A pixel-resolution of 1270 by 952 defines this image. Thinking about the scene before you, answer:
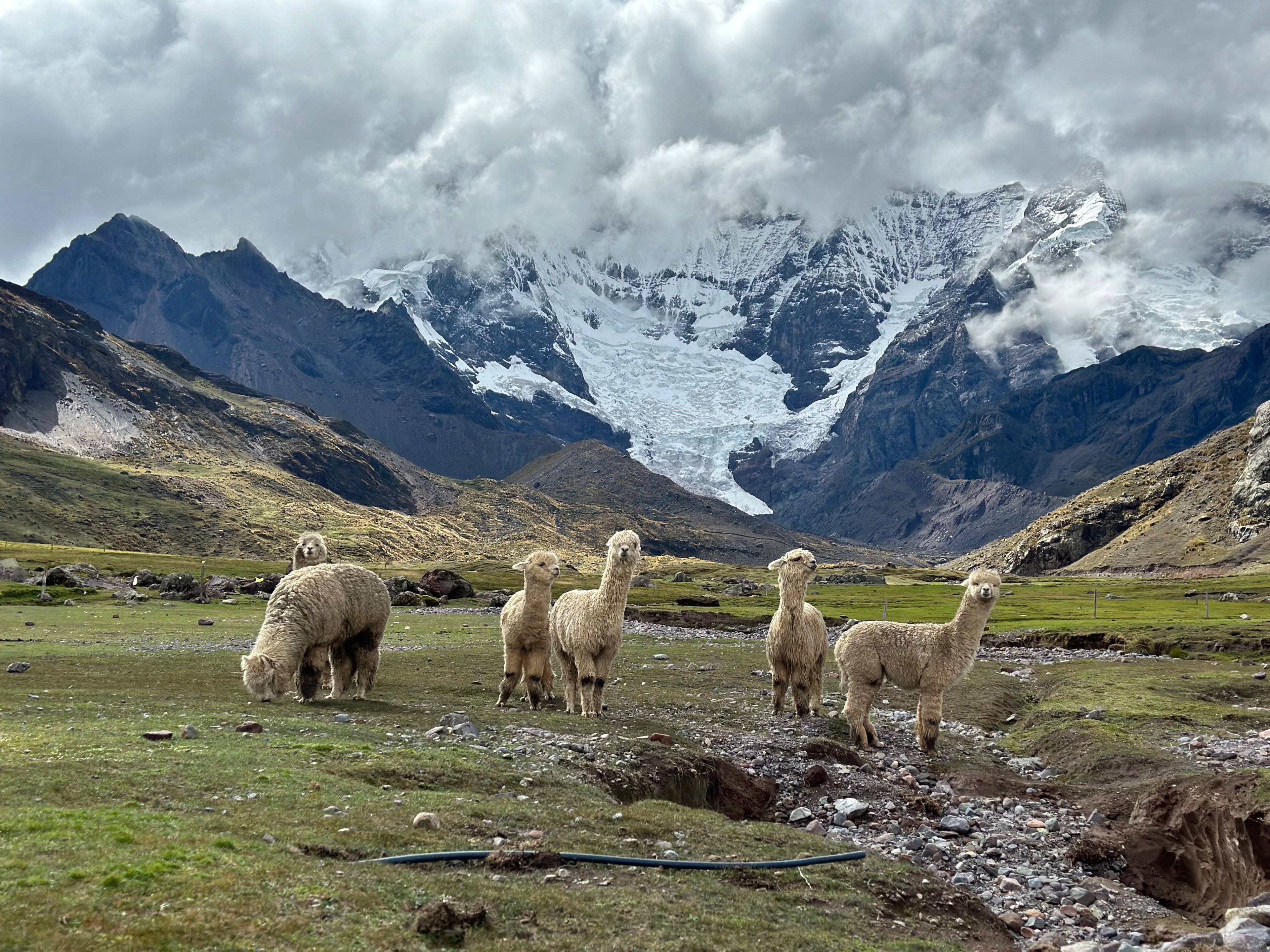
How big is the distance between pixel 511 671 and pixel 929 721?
35.1ft

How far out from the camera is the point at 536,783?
583 inches

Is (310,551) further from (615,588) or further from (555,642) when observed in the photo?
(615,588)

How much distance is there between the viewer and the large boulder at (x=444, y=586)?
82.8 metres

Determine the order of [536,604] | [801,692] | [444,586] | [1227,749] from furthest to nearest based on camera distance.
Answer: [444,586] → [801,692] → [536,604] → [1227,749]

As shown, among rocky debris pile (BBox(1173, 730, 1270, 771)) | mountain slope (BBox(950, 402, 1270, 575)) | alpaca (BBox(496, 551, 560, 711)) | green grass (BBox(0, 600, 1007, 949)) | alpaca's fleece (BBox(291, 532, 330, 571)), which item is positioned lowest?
rocky debris pile (BBox(1173, 730, 1270, 771))

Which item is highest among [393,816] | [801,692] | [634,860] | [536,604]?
[536,604]

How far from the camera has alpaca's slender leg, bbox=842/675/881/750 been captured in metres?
22.5

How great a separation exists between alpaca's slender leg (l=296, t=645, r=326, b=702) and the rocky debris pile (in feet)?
67.4

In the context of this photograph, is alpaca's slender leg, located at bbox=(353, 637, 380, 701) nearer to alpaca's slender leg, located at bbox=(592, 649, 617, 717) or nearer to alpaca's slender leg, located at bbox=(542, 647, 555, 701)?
alpaca's slender leg, located at bbox=(542, 647, 555, 701)

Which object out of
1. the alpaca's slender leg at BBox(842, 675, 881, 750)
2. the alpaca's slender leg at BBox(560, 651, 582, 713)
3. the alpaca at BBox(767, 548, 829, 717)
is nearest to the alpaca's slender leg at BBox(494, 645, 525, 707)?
the alpaca's slender leg at BBox(560, 651, 582, 713)

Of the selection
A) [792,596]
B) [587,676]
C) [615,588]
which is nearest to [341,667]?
[587,676]

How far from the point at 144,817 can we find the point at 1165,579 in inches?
5316

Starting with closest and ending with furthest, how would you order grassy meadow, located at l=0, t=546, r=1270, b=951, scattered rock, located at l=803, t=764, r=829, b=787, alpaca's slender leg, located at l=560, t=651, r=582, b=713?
grassy meadow, located at l=0, t=546, r=1270, b=951 → scattered rock, located at l=803, t=764, r=829, b=787 → alpaca's slender leg, located at l=560, t=651, r=582, b=713

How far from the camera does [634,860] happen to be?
11.3 meters
